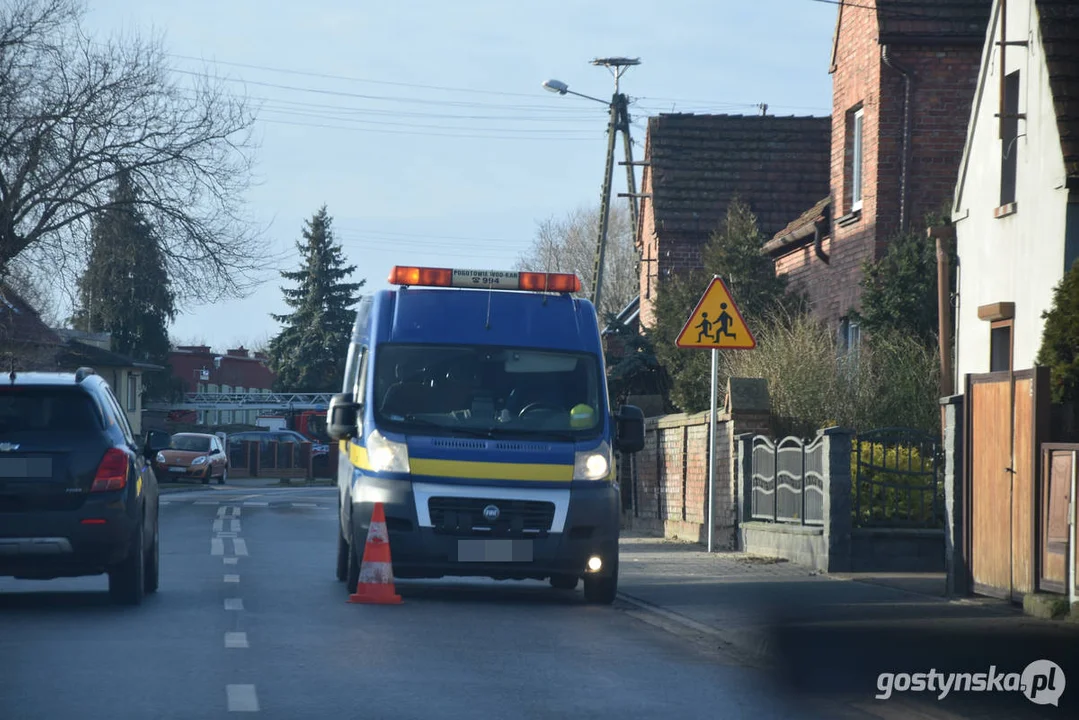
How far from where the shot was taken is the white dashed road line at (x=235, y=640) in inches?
399

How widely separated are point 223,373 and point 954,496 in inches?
4694

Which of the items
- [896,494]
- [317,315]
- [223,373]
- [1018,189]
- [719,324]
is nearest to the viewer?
[896,494]

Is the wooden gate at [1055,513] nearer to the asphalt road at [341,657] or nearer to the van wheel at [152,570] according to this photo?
the asphalt road at [341,657]

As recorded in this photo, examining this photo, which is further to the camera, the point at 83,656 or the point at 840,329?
the point at 840,329

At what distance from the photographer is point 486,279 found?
1435cm

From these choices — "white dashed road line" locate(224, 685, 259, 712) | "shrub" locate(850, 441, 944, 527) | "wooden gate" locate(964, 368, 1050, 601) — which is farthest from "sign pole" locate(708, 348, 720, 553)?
"white dashed road line" locate(224, 685, 259, 712)

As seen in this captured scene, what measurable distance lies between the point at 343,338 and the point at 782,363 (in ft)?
229

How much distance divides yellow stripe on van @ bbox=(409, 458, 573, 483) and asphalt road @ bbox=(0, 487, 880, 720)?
1.03 m

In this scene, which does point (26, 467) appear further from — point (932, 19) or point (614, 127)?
point (614, 127)

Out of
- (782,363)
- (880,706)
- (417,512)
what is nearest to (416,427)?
(417,512)

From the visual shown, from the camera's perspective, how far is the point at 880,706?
8141 millimetres

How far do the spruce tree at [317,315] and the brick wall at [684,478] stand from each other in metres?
63.0

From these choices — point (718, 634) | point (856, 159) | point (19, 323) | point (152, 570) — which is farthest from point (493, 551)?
point (19, 323)

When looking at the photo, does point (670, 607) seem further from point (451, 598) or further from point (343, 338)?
point (343, 338)
